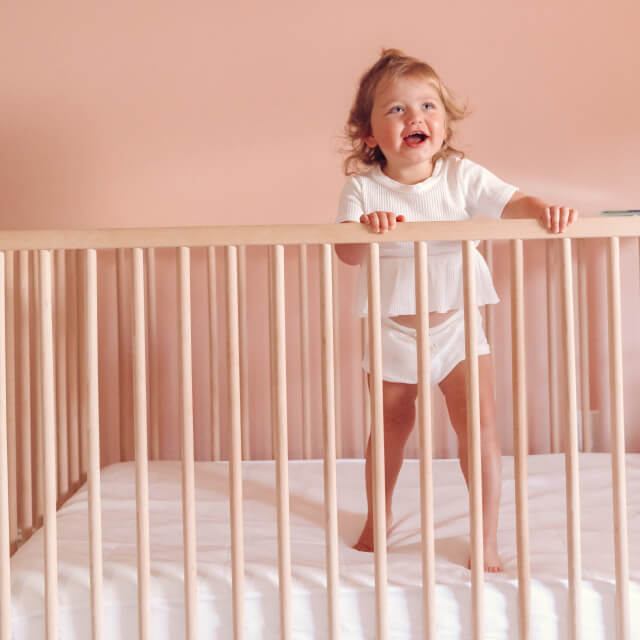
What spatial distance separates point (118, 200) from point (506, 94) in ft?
3.02

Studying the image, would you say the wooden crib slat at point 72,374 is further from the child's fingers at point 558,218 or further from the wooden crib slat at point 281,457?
the child's fingers at point 558,218

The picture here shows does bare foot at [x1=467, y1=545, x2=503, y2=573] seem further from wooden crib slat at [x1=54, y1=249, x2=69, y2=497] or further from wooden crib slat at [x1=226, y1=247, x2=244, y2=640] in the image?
wooden crib slat at [x1=54, y1=249, x2=69, y2=497]

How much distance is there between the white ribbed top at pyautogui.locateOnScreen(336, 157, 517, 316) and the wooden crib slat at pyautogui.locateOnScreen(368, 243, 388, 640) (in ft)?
0.80

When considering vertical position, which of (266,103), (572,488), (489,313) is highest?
(266,103)

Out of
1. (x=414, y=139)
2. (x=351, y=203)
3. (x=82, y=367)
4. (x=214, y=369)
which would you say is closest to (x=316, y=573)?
(x=351, y=203)

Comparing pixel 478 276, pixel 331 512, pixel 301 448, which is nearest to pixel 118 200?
pixel 301 448

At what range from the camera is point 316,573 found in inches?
40.2

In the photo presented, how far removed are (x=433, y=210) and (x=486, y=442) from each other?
352 mm

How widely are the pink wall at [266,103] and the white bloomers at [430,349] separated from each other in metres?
0.63

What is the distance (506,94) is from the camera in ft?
5.88

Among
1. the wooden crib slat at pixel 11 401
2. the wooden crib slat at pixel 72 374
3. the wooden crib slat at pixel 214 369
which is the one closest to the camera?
the wooden crib slat at pixel 11 401

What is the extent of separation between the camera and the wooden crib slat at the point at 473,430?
0.91 m

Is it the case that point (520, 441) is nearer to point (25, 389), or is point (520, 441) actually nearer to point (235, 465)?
point (235, 465)

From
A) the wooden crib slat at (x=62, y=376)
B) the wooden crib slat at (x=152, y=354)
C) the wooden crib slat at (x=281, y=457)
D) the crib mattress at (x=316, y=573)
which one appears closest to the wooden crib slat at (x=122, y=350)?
the wooden crib slat at (x=152, y=354)
